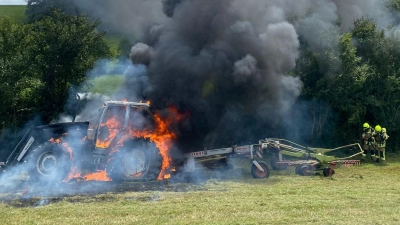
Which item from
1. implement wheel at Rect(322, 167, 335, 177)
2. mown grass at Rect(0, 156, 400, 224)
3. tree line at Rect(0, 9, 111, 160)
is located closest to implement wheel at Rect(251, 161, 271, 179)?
mown grass at Rect(0, 156, 400, 224)

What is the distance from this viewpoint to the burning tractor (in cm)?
1252

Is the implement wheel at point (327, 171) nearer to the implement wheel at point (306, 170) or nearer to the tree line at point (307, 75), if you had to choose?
the implement wheel at point (306, 170)

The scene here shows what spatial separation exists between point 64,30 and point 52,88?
2.63 metres

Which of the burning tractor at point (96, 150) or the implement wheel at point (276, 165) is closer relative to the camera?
the burning tractor at point (96, 150)

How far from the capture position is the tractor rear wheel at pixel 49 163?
1241 centimetres

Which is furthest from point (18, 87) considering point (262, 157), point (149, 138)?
point (262, 157)

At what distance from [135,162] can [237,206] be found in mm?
4533

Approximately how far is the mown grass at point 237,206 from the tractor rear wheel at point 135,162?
1.65 meters

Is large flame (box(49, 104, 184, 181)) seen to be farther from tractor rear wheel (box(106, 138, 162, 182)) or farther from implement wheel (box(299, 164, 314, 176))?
implement wheel (box(299, 164, 314, 176))

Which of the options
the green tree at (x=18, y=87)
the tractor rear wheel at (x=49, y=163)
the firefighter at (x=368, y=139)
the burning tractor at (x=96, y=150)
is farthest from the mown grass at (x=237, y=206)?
the green tree at (x=18, y=87)

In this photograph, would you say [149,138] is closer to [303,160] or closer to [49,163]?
[49,163]

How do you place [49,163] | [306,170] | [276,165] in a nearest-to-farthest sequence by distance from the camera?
[49,163], [306,170], [276,165]

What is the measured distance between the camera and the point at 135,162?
12938 mm

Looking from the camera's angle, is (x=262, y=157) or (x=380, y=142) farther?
(x=380, y=142)
